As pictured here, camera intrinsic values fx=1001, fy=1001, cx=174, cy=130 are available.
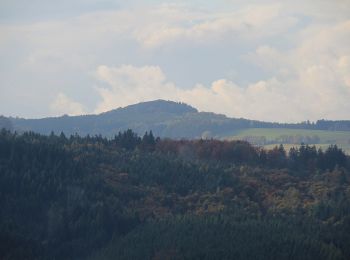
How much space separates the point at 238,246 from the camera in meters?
98.9

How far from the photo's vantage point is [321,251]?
100 m

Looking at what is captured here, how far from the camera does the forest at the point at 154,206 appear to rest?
101 meters

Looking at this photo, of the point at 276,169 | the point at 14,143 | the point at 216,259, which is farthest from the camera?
the point at 276,169

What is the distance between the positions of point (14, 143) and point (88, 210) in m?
22.1

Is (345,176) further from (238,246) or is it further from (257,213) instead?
(238,246)

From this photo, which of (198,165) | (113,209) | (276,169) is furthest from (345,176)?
(113,209)

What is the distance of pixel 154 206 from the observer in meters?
120

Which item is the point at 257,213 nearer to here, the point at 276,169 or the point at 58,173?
the point at 58,173

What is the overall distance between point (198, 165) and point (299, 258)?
43.6 meters

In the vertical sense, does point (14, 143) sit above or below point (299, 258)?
Result: above

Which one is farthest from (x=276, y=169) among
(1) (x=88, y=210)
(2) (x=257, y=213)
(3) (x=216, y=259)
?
(3) (x=216, y=259)

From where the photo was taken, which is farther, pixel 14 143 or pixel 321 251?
pixel 14 143

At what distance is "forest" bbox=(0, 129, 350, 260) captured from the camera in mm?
101188

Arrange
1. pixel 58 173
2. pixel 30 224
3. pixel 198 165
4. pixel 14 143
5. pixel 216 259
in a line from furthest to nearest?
pixel 198 165, pixel 14 143, pixel 58 173, pixel 30 224, pixel 216 259
